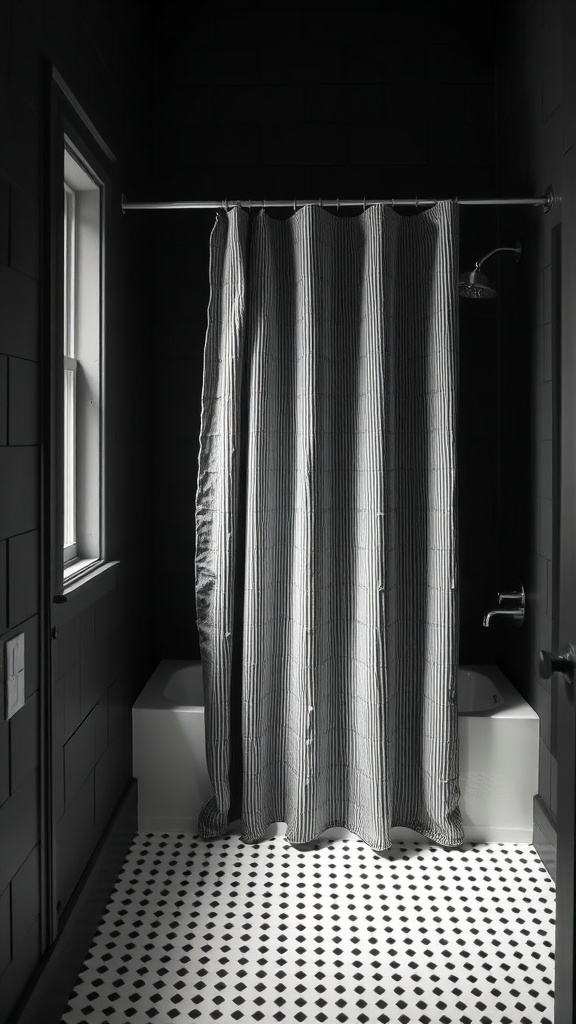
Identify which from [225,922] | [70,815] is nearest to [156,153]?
[70,815]

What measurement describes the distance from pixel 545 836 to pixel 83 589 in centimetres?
147

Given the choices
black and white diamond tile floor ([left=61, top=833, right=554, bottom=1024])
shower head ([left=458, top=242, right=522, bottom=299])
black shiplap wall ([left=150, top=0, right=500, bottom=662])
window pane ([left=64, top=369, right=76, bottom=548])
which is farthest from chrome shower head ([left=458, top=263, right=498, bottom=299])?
black and white diamond tile floor ([left=61, top=833, right=554, bottom=1024])

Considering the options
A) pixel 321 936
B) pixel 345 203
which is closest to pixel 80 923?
pixel 321 936

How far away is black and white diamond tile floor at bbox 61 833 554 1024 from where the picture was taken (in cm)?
163

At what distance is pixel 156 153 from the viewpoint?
2842 mm

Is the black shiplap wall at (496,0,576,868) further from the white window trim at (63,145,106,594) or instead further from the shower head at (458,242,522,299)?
the white window trim at (63,145,106,594)

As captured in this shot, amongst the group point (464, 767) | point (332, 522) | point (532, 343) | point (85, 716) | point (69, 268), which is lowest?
point (464, 767)

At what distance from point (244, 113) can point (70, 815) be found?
2.43 metres

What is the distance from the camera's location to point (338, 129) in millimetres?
2803

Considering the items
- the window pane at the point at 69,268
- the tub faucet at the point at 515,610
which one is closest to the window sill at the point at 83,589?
the window pane at the point at 69,268

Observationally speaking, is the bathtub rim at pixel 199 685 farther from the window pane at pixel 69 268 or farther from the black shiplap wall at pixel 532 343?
the window pane at pixel 69 268

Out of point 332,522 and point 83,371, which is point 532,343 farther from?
point 83,371

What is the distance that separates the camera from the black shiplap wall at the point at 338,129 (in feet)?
9.18

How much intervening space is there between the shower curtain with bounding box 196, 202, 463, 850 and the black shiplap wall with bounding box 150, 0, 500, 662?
592 millimetres
